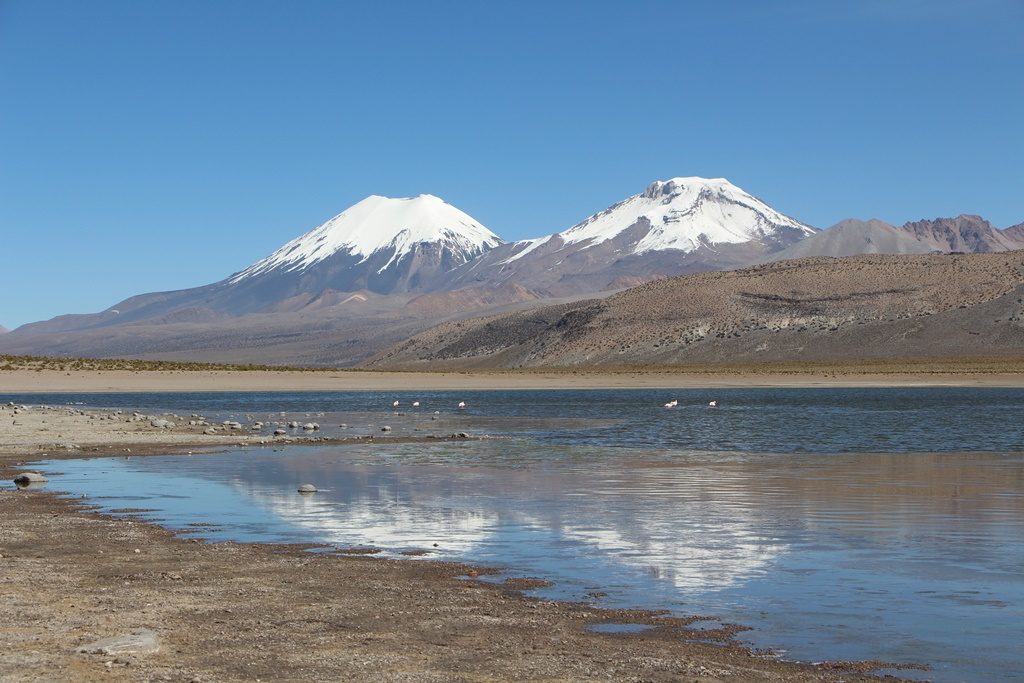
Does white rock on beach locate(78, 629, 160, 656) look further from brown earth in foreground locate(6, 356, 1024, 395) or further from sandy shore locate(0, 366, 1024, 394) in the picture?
brown earth in foreground locate(6, 356, 1024, 395)

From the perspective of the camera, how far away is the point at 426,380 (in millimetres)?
119250

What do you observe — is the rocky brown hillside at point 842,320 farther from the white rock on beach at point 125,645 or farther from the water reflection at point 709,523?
the white rock on beach at point 125,645

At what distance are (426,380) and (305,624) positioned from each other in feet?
351

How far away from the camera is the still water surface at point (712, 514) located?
43.2 ft

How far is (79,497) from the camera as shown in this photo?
2356 centimetres

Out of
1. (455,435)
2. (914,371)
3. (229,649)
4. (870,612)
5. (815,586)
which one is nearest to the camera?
(229,649)

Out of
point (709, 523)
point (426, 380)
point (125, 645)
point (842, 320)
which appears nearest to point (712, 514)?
point (709, 523)

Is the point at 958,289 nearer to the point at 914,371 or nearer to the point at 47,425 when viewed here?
the point at 914,371

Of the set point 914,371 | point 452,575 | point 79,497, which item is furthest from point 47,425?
point 914,371

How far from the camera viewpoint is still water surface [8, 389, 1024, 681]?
13164mm

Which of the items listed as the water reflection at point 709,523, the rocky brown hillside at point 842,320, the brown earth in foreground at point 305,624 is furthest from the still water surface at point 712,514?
the rocky brown hillside at point 842,320

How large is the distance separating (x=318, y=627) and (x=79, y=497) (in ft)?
42.2

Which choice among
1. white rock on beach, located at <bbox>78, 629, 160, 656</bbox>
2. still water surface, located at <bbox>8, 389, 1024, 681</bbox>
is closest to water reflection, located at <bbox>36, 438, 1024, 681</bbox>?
still water surface, located at <bbox>8, 389, 1024, 681</bbox>

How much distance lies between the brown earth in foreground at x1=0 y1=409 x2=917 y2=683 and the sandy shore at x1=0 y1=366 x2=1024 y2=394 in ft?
254
